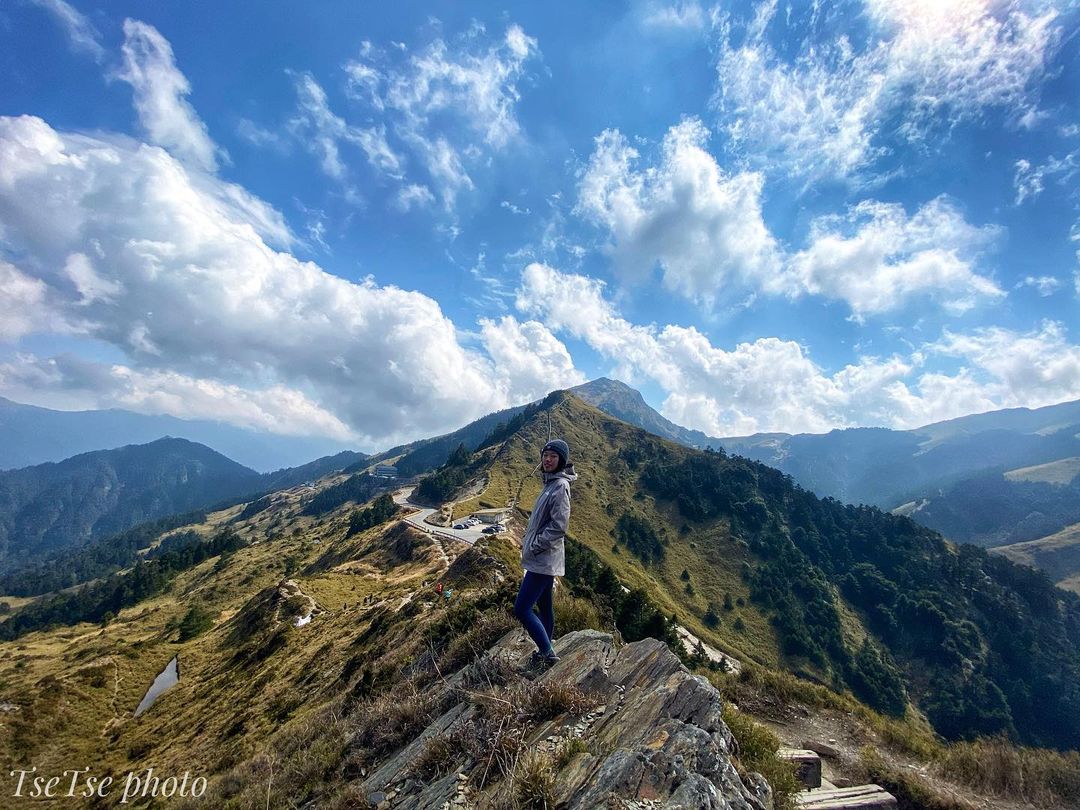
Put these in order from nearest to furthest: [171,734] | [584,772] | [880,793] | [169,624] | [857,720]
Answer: [584,772] < [880,793] < [857,720] < [171,734] < [169,624]

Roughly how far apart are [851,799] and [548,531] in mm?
7073

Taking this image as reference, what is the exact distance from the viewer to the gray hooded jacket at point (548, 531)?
8438 millimetres

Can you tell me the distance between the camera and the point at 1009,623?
12681 centimetres

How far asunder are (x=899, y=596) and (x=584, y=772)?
17256 cm

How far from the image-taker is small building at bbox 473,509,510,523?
8612 centimetres

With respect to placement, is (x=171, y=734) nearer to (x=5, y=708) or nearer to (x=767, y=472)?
(x=5, y=708)

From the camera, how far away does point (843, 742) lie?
1163 cm

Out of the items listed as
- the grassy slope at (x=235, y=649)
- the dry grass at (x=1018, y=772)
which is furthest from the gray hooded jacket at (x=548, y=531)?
the grassy slope at (x=235, y=649)

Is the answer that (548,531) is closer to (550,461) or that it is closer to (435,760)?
(550,461)

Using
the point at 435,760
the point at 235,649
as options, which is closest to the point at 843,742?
the point at 435,760

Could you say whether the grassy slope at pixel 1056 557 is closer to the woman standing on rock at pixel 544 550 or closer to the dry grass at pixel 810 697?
the dry grass at pixel 810 697

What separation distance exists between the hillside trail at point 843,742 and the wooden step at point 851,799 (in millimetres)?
1407

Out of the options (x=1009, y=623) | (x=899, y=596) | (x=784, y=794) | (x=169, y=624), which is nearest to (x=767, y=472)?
(x=899, y=596)

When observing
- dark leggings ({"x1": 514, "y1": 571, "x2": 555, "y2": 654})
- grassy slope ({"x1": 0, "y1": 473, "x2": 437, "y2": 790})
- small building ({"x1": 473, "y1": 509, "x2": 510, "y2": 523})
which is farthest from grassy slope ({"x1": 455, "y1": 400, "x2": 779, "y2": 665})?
dark leggings ({"x1": 514, "y1": 571, "x2": 555, "y2": 654})
